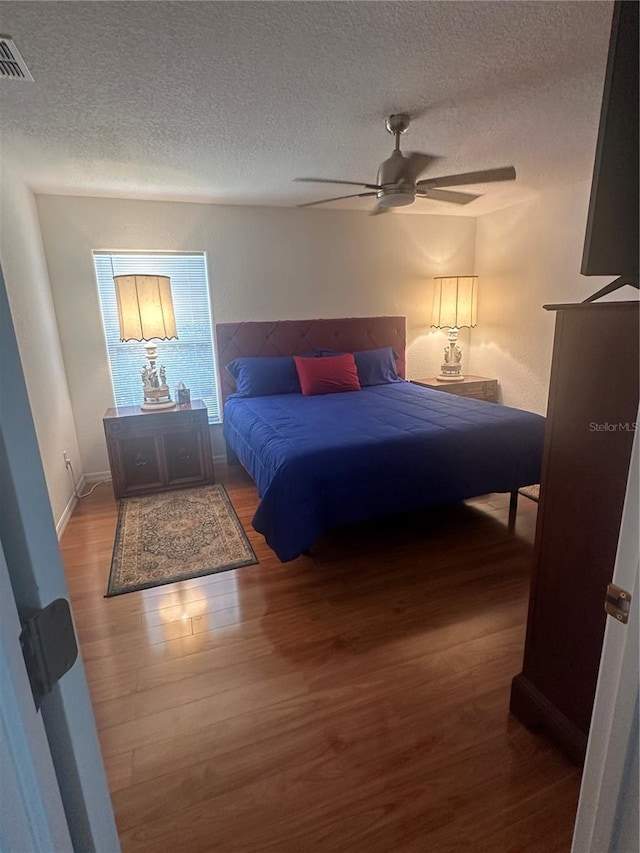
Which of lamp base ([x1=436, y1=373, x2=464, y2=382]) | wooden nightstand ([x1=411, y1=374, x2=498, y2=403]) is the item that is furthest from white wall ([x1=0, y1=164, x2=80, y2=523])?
lamp base ([x1=436, y1=373, x2=464, y2=382])

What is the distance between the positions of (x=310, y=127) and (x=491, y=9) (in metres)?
1.07

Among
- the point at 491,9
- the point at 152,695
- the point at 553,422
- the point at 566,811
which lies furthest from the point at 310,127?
the point at 566,811

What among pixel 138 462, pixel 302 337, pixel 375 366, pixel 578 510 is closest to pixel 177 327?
pixel 302 337

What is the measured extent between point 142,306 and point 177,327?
1.95ft

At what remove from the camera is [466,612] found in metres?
1.96

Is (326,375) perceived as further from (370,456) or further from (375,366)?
(370,456)

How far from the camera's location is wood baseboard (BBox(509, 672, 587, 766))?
1269 millimetres

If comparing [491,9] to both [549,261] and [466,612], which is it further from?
[549,261]

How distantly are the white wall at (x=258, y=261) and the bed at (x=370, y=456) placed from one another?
4.43ft

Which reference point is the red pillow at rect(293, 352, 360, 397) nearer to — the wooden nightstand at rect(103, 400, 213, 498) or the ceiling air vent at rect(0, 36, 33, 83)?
the wooden nightstand at rect(103, 400, 213, 498)

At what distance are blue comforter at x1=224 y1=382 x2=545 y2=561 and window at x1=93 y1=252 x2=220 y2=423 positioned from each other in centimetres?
136

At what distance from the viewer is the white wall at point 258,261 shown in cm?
346

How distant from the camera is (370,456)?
7.32 ft

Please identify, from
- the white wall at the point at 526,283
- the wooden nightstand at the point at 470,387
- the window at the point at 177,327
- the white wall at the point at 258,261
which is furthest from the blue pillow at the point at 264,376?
the white wall at the point at 526,283
